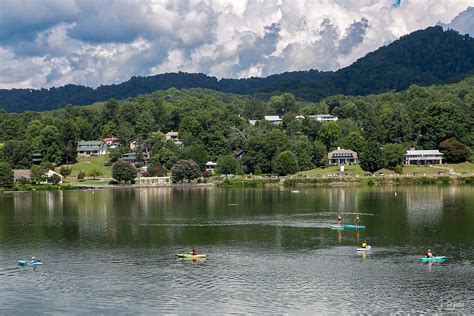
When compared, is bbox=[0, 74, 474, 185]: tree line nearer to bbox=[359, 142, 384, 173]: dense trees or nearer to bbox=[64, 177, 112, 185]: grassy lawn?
bbox=[359, 142, 384, 173]: dense trees

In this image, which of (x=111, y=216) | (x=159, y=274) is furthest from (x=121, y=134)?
(x=159, y=274)

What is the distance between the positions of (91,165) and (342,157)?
67135mm

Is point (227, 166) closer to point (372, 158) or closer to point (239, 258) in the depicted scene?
point (372, 158)

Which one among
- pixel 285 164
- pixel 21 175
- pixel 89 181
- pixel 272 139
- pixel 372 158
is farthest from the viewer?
pixel 272 139

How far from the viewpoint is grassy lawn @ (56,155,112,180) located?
569ft

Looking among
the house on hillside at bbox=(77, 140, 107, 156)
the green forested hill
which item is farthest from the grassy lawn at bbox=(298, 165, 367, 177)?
the house on hillside at bbox=(77, 140, 107, 156)

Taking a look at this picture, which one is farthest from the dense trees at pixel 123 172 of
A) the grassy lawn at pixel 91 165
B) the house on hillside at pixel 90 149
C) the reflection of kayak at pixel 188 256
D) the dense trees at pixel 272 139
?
the reflection of kayak at pixel 188 256

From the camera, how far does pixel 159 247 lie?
209 feet

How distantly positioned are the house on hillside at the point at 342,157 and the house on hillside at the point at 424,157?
526 inches

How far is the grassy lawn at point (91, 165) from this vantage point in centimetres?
17338

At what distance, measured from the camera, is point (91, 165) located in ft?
591

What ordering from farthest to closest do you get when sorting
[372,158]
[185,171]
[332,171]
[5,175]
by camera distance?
[332,171] → [185,171] → [372,158] → [5,175]

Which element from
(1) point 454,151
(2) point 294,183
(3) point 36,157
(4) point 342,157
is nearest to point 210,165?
(4) point 342,157

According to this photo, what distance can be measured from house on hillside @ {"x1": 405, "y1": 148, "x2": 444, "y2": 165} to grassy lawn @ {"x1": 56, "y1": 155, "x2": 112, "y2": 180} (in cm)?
7587
